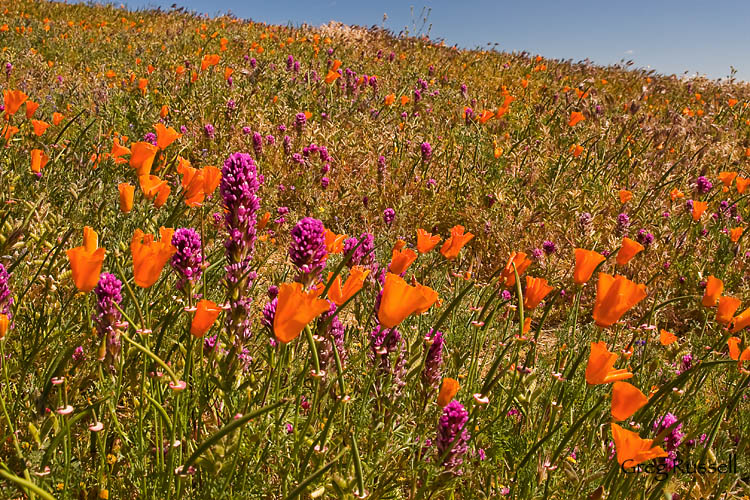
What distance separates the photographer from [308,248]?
153cm

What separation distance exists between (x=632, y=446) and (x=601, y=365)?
216 millimetres

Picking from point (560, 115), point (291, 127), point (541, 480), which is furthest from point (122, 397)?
point (560, 115)

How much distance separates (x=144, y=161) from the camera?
204cm

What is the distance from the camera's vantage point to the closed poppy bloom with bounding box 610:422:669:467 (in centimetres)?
126

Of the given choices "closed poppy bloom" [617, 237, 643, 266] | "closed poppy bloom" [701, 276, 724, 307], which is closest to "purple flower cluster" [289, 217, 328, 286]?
"closed poppy bloom" [617, 237, 643, 266]

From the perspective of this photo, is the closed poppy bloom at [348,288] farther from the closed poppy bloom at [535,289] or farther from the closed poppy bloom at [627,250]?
the closed poppy bloom at [627,250]

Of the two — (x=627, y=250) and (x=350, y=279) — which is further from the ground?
(x=627, y=250)

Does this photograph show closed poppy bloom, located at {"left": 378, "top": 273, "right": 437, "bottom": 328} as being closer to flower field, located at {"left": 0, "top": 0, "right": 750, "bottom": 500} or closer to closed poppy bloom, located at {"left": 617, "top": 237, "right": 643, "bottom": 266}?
flower field, located at {"left": 0, "top": 0, "right": 750, "bottom": 500}

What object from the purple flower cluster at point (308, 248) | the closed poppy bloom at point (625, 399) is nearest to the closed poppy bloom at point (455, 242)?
the purple flower cluster at point (308, 248)

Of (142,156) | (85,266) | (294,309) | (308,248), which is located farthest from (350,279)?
(142,156)

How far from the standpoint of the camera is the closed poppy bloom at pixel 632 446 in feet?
4.15

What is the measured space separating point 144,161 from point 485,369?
2.11 m

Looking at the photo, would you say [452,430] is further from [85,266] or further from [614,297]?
[85,266]

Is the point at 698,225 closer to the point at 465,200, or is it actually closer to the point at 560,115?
the point at 465,200
